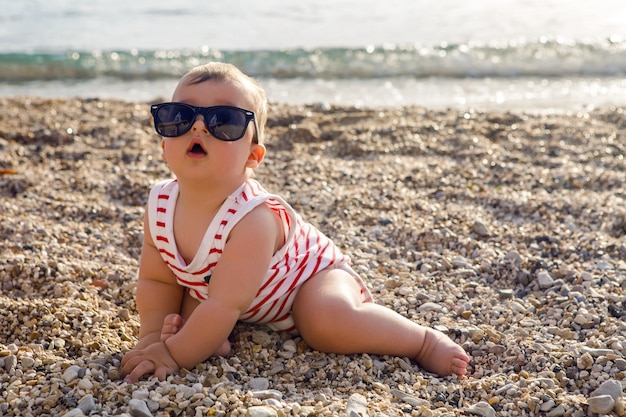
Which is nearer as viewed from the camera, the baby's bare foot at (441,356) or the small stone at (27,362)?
the small stone at (27,362)

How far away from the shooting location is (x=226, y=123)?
2.77 meters

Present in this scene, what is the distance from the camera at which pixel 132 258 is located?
4133 millimetres

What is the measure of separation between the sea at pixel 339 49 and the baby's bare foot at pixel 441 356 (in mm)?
5590

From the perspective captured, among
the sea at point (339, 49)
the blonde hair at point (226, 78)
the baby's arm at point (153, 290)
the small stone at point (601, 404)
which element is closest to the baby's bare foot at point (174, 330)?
the baby's arm at point (153, 290)

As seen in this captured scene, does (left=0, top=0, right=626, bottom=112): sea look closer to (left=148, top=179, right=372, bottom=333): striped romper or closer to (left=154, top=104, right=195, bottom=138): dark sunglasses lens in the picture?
(left=148, top=179, right=372, bottom=333): striped romper

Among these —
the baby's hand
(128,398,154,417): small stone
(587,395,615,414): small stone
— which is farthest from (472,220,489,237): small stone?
(128,398,154,417): small stone

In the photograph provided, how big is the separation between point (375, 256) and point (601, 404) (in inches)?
67.4

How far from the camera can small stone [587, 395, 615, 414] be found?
8.50ft

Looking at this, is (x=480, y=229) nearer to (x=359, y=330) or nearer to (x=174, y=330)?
(x=359, y=330)

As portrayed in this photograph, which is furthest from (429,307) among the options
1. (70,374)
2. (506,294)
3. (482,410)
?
(70,374)

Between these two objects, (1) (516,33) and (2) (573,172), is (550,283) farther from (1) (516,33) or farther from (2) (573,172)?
(1) (516,33)

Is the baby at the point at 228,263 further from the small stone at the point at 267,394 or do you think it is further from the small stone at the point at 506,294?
the small stone at the point at 506,294

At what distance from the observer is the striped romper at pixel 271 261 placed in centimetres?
288

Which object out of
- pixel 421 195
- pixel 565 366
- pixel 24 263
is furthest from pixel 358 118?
pixel 565 366
